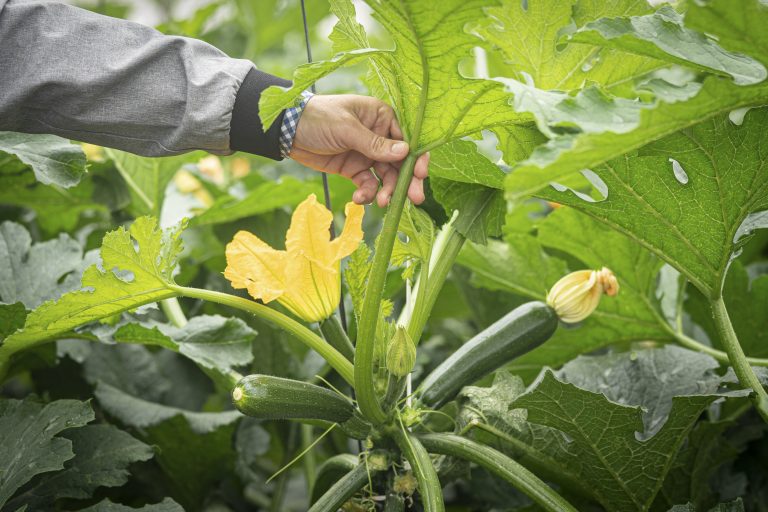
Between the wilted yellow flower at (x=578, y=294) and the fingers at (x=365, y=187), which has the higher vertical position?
the fingers at (x=365, y=187)

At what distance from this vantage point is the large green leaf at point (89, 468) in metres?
1.35

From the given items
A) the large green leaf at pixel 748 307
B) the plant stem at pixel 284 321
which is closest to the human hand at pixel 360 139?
the plant stem at pixel 284 321

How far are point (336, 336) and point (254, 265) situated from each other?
17 centimetres

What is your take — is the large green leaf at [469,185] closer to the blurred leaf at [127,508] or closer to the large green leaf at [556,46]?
the large green leaf at [556,46]

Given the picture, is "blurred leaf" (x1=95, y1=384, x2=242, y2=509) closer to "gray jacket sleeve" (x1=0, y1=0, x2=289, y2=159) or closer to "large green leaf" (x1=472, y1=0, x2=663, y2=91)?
"gray jacket sleeve" (x1=0, y1=0, x2=289, y2=159)

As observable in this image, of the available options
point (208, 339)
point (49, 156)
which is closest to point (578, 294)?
point (208, 339)

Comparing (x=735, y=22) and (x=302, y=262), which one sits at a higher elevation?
(x=735, y=22)

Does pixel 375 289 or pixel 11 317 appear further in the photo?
pixel 11 317

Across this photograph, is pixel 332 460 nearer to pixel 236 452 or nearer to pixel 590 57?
pixel 236 452

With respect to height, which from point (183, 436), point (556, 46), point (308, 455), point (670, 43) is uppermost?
point (670, 43)

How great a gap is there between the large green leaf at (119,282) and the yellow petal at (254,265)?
0.31ft

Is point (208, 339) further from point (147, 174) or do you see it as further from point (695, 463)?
point (695, 463)

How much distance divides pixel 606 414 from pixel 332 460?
0.45 meters

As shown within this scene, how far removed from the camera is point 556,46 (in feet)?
4.42
